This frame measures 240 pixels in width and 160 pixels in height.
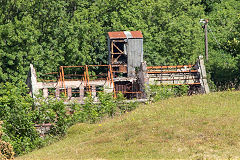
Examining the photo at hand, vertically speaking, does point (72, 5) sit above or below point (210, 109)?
above

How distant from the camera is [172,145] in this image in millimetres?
20375

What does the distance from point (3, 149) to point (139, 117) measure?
9.07m

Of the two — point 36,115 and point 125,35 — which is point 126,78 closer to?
point 125,35

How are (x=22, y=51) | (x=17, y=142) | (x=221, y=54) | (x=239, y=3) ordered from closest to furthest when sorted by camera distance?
(x=17, y=142) < (x=22, y=51) < (x=221, y=54) < (x=239, y=3)

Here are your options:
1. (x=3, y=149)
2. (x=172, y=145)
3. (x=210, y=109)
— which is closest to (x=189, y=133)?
(x=172, y=145)

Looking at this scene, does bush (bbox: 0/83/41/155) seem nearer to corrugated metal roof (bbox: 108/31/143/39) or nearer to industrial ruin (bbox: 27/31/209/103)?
industrial ruin (bbox: 27/31/209/103)

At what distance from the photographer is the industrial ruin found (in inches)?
1432

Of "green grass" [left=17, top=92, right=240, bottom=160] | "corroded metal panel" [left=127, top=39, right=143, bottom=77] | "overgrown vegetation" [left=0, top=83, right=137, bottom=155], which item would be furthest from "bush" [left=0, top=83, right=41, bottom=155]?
"corroded metal panel" [left=127, top=39, right=143, bottom=77]

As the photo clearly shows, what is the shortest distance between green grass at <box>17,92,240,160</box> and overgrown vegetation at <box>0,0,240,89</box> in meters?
19.9

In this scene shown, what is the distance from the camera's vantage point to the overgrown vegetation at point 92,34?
157 ft

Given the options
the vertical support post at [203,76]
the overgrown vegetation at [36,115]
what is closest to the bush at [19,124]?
the overgrown vegetation at [36,115]

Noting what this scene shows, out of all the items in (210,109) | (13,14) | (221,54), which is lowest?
(210,109)

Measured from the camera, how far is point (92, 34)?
51938 mm

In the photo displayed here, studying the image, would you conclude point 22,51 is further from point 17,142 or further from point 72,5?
point 17,142
